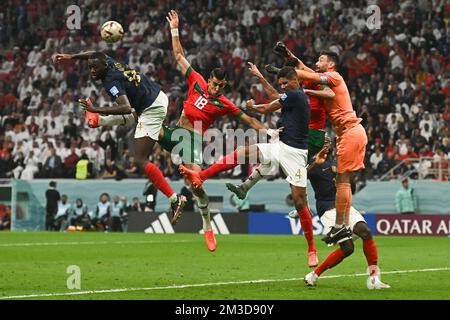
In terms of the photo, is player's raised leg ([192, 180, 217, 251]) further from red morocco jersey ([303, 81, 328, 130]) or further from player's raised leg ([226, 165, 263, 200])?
red morocco jersey ([303, 81, 328, 130])

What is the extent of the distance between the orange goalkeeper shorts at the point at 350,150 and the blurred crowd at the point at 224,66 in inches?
710

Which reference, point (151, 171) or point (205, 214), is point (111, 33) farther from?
point (205, 214)

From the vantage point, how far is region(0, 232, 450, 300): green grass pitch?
12953mm

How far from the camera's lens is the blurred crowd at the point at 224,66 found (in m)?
34.2

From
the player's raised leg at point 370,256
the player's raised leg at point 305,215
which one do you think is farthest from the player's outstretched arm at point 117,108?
the player's raised leg at point 370,256

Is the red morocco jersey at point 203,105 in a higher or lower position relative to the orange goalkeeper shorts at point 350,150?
higher

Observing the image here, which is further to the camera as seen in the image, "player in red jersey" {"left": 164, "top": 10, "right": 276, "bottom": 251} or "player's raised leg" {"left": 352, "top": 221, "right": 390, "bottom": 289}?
"player in red jersey" {"left": 164, "top": 10, "right": 276, "bottom": 251}

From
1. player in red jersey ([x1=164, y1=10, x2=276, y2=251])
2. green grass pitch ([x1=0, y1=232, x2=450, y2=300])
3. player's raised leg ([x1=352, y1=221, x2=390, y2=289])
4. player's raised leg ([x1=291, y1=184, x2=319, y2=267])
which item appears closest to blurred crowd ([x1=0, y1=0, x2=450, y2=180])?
green grass pitch ([x1=0, y1=232, x2=450, y2=300])

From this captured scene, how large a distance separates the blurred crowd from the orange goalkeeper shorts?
710 inches

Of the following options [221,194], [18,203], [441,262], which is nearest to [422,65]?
[221,194]

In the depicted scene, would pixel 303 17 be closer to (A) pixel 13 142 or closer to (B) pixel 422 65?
(B) pixel 422 65

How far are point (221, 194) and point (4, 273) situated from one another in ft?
59.8

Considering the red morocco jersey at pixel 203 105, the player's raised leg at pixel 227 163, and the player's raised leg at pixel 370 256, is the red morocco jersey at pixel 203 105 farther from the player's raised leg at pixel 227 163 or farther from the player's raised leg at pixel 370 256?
the player's raised leg at pixel 370 256
